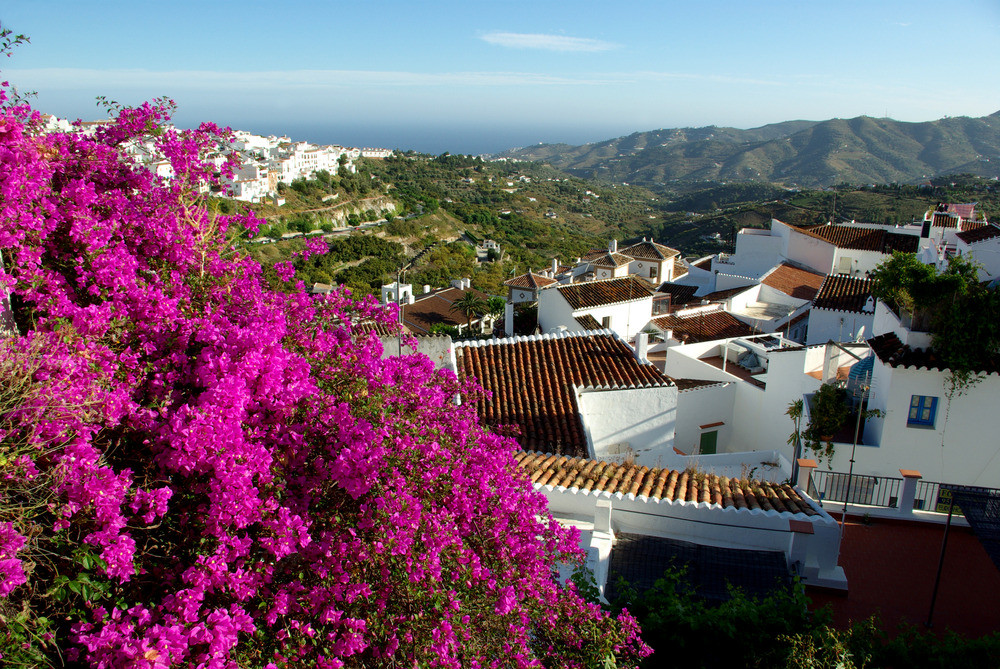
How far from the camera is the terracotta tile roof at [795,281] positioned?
88.8 ft

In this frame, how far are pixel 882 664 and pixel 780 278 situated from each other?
84.6 feet

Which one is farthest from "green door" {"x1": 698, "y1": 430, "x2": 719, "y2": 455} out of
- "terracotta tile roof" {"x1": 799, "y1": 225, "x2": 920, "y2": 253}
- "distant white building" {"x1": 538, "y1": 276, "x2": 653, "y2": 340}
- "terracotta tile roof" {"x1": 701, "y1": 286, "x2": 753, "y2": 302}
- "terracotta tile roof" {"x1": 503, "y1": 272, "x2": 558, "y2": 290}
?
"terracotta tile roof" {"x1": 503, "y1": 272, "x2": 558, "y2": 290}

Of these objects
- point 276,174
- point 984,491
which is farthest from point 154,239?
point 276,174

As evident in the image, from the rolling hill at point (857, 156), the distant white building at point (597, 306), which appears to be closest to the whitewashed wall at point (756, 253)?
the distant white building at point (597, 306)

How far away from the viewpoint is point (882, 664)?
4715 mm

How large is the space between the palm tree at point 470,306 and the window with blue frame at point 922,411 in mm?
26844

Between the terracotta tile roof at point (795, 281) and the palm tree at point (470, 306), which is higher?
the terracotta tile roof at point (795, 281)

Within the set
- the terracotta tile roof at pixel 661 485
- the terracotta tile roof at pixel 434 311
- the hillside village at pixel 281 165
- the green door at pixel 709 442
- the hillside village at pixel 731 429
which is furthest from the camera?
the hillside village at pixel 281 165

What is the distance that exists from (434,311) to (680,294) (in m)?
14.0

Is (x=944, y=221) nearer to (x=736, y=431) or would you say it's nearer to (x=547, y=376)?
(x=736, y=431)

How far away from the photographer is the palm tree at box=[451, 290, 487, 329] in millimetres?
36688

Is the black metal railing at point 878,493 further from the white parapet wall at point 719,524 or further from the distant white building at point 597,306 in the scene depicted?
the distant white building at point 597,306

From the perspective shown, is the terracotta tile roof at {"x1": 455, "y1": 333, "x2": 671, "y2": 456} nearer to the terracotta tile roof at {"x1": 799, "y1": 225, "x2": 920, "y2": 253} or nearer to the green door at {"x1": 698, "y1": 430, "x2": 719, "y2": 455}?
the green door at {"x1": 698, "y1": 430, "x2": 719, "y2": 455}

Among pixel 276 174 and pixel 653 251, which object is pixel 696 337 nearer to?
pixel 653 251
